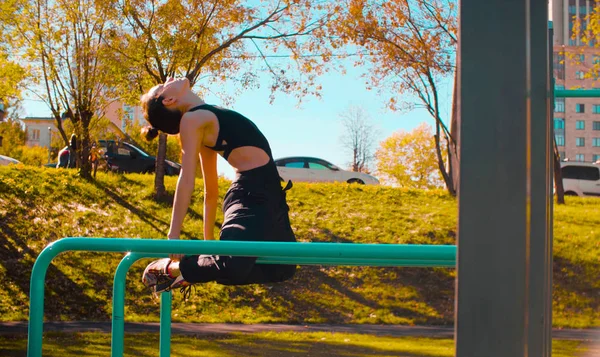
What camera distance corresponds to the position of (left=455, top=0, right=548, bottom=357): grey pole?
937mm

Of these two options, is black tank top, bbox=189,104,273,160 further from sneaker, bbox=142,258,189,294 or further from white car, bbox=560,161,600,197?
white car, bbox=560,161,600,197

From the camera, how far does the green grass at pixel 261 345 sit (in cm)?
675

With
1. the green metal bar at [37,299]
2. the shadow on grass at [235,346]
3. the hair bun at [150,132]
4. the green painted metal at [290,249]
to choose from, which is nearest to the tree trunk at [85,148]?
the shadow on grass at [235,346]

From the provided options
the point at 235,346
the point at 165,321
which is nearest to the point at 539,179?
the point at 165,321

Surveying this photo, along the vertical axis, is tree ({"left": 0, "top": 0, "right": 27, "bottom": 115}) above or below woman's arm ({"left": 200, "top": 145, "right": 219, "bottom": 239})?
above

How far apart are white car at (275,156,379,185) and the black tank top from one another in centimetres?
1528

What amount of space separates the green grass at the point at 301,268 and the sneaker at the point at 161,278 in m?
7.10

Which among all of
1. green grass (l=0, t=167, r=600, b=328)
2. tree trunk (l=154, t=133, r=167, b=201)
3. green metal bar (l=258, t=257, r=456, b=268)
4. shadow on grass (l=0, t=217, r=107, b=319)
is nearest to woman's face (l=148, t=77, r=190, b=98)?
green metal bar (l=258, t=257, r=456, b=268)

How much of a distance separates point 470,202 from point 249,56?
1419 centimetres

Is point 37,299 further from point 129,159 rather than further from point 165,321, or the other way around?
point 129,159

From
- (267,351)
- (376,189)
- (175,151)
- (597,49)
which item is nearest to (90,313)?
(267,351)

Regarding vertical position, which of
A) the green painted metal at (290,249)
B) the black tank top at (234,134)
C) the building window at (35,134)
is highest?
the building window at (35,134)

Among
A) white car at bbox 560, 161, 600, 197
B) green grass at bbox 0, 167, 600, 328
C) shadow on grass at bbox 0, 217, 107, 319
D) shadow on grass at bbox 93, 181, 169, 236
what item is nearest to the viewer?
shadow on grass at bbox 0, 217, 107, 319

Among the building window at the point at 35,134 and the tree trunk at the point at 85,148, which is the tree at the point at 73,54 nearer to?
the tree trunk at the point at 85,148
